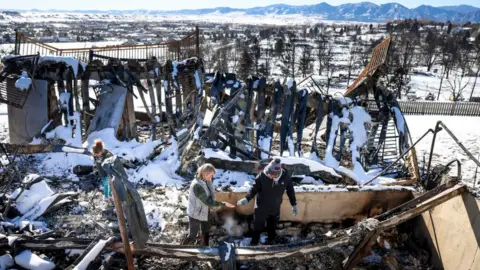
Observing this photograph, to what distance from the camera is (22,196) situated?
A: 566 cm

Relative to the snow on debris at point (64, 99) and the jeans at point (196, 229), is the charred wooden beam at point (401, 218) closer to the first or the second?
the jeans at point (196, 229)

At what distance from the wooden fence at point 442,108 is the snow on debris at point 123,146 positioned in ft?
70.0

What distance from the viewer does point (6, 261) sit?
4.30m

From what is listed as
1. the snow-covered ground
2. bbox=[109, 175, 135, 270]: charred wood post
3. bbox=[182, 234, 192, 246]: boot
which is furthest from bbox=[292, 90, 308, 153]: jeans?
bbox=[109, 175, 135, 270]: charred wood post

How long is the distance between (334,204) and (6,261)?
4.24 meters

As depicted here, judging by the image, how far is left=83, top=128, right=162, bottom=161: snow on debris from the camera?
8125 millimetres

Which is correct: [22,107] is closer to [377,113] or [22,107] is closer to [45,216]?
[45,216]

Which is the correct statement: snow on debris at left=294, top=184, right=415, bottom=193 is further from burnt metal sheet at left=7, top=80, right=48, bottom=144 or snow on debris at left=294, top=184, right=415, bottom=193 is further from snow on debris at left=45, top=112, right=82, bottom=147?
burnt metal sheet at left=7, top=80, right=48, bottom=144

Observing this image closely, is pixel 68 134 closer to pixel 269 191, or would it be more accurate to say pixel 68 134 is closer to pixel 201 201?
pixel 201 201

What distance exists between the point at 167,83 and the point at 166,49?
4107 mm

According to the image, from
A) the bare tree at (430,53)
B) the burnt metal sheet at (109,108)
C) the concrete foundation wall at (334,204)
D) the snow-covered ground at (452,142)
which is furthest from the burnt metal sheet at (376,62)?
the bare tree at (430,53)

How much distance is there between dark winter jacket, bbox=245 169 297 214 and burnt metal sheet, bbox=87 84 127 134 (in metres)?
5.11

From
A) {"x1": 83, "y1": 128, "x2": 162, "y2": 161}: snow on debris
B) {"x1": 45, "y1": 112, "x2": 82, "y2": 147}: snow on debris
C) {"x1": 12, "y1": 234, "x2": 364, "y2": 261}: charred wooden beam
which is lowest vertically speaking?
{"x1": 83, "y1": 128, "x2": 162, "y2": 161}: snow on debris

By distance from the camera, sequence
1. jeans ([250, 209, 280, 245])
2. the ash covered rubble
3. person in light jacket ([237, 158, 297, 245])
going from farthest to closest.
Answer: jeans ([250, 209, 280, 245]) → person in light jacket ([237, 158, 297, 245]) → the ash covered rubble
